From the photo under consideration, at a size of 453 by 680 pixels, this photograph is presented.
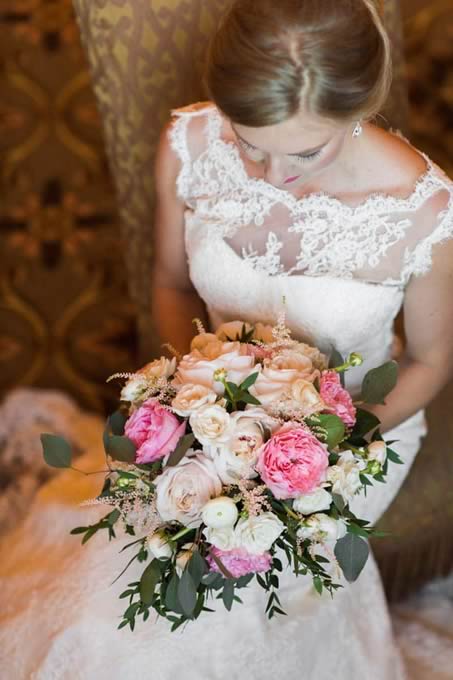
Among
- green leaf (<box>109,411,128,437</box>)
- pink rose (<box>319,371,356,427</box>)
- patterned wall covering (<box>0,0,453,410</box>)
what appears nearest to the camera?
pink rose (<box>319,371,356,427</box>)

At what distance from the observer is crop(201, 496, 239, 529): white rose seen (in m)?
0.99

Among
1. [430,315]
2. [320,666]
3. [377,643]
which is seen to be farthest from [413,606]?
[430,315]

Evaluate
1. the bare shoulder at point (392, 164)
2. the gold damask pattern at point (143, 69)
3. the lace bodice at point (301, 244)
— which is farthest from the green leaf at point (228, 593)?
the gold damask pattern at point (143, 69)

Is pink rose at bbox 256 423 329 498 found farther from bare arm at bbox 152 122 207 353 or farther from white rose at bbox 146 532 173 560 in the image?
bare arm at bbox 152 122 207 353

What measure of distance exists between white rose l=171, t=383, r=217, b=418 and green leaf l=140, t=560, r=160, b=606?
0.68ft

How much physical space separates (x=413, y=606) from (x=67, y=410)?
95cm

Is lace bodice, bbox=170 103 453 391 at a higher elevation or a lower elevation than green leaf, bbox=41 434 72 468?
higher

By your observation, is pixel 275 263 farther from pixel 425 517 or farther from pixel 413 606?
pixel 413 606

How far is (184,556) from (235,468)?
0.13 m

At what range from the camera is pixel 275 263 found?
4.72ft

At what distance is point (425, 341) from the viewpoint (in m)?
1.45

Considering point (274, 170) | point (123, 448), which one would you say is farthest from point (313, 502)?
point (274, 170)

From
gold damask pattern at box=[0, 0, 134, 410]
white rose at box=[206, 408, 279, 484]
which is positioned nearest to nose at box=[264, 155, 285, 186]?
white rose at box=[206, 408, 279, 484]

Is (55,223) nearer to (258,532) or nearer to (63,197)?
(63,197)
